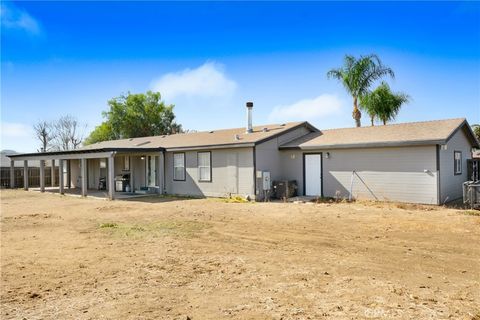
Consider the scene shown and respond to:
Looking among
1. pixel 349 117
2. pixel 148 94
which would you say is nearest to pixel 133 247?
pixel 349 117

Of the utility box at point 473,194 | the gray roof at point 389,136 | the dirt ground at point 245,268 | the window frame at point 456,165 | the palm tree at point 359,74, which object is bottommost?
the dirt ground at point 245,268

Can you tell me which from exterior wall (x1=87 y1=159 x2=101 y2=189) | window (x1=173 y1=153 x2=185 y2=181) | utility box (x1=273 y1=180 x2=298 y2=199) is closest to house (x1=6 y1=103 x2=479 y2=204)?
window (x1=173 y1=153 x2=185 y2=181)

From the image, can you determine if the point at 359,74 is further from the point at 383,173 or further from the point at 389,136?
the point at 383,173

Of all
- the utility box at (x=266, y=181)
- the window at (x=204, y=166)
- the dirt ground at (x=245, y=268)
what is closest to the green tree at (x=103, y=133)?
the window at (x=204, y=166)

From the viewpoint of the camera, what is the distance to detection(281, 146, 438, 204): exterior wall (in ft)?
41.2

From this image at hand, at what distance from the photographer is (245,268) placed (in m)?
5.58

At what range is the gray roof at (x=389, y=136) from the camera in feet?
41.4

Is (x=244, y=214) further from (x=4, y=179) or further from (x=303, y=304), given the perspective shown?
(x=4, y=179)

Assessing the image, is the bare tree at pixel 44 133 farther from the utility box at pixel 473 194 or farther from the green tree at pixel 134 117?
the utility box at pixel 473 194

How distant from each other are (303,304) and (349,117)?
23966 millimetres

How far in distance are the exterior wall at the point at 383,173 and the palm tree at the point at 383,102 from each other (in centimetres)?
1167

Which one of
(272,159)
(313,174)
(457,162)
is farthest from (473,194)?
(272,159)

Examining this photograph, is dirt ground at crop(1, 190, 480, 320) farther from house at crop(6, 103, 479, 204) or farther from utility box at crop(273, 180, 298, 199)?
utility box at crop(273, 180, 298, 199)

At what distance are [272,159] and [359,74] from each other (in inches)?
503
